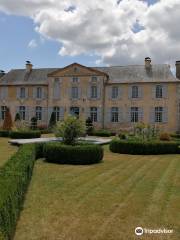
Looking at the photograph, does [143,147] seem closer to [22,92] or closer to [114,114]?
[114,114]

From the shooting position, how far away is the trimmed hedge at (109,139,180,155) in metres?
14.5

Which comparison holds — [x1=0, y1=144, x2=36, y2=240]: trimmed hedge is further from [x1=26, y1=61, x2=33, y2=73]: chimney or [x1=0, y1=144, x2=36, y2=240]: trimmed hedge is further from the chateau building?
[x1=26, y1=61, x2=33, y2=73]: chimney

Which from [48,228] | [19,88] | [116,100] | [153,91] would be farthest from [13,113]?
[48,228]

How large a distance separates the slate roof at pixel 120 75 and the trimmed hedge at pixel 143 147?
47.6ft

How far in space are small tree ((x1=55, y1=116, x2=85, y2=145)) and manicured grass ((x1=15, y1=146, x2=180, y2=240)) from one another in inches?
98.4

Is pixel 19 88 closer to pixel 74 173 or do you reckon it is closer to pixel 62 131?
pixel 62 131

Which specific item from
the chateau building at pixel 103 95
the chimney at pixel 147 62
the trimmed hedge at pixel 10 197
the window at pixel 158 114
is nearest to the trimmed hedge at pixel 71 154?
the trimmed hedge at pixel 10 197

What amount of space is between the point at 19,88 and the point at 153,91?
13406 mm

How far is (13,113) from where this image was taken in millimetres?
32906

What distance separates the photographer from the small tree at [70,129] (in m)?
11.7

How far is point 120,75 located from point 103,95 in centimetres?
257

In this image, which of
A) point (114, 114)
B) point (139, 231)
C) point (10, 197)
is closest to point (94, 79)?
point (114, 114)

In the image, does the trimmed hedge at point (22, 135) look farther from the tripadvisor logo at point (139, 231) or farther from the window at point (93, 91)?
the tripadvisor logo at point (139, 231)

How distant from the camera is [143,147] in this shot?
47.6 feet
